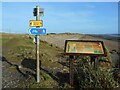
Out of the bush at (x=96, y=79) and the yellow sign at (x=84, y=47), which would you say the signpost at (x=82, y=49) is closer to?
the yellow sign at (x=84, y=47)

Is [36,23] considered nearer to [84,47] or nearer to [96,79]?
[84,47]

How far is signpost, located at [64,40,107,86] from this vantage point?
12.5 m

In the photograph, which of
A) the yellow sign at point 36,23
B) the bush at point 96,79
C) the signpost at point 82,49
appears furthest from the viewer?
the yellow sign at point 36,23

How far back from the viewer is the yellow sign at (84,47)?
12578 mm

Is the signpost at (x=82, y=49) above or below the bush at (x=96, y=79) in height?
above

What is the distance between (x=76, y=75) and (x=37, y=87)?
70.7 inches

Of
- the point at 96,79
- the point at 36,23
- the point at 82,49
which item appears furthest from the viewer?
the point at 36,23

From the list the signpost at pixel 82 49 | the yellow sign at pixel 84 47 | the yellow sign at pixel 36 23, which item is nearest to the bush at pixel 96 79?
the signpost at pixel 82 49

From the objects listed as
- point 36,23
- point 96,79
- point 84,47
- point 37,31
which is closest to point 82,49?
point 84,47

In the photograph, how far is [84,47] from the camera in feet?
42.0

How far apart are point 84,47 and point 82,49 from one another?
15 centimetres

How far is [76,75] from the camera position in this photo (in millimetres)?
13289

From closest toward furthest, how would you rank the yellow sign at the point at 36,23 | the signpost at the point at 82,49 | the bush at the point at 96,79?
the bush at the point at 96,79 < the signpost at the point at 82,49 < the yellow sign at the point at 36,23

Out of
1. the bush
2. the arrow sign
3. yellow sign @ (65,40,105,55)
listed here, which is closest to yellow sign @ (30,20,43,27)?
the arrow sign
